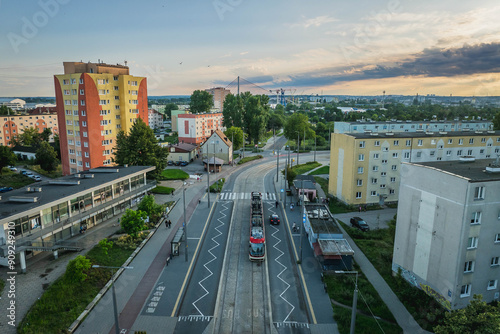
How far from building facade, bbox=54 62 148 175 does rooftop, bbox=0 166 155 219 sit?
14.4 m

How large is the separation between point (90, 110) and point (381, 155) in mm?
44819

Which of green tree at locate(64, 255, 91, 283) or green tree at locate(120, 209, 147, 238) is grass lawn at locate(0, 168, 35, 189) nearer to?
green tree at locate(120, 209, 147, 238)

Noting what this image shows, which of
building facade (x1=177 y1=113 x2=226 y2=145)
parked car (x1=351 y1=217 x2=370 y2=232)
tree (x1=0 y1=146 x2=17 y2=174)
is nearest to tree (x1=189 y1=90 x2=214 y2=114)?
building facade (x1=177 y1=113 x2=226 y2=145)

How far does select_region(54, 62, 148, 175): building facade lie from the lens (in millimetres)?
51188

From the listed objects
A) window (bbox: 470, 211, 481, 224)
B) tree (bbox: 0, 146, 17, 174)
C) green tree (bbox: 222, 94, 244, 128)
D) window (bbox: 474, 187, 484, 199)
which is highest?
green tree (bbox: 222, 94, 244, 128)

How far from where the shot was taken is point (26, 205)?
25.6 m

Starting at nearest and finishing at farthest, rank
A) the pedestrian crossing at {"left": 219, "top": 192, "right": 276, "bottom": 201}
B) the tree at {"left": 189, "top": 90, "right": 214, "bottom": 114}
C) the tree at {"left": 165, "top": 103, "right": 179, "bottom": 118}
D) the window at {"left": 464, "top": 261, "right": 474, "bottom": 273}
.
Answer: the window at {"left": 464, "top": 261, "right": 474, "bottom": 273}, the pedestrian crossing at {"left": 219, "top": 192, "right": 276, "bottom": 201}, the tree at {"left": 189, "top": 90, "right": 214, "bottom": 114}, the tree at {"left": 165, "top": 103, "right": 179, "bottom": 118}

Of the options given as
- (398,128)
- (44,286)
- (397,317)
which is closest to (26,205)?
(44,286)

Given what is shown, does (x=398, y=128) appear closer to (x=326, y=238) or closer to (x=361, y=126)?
(x=361, y=126)

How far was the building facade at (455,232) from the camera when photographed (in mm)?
19062

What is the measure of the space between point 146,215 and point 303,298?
1809 cm

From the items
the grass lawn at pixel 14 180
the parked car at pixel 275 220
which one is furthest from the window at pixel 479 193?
the grass lawn at pixel 14 180

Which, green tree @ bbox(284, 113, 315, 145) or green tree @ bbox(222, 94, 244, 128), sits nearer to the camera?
green tree @ bbox(222, 94, 244, 128)

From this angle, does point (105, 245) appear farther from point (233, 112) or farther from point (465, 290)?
point (233, 112)
